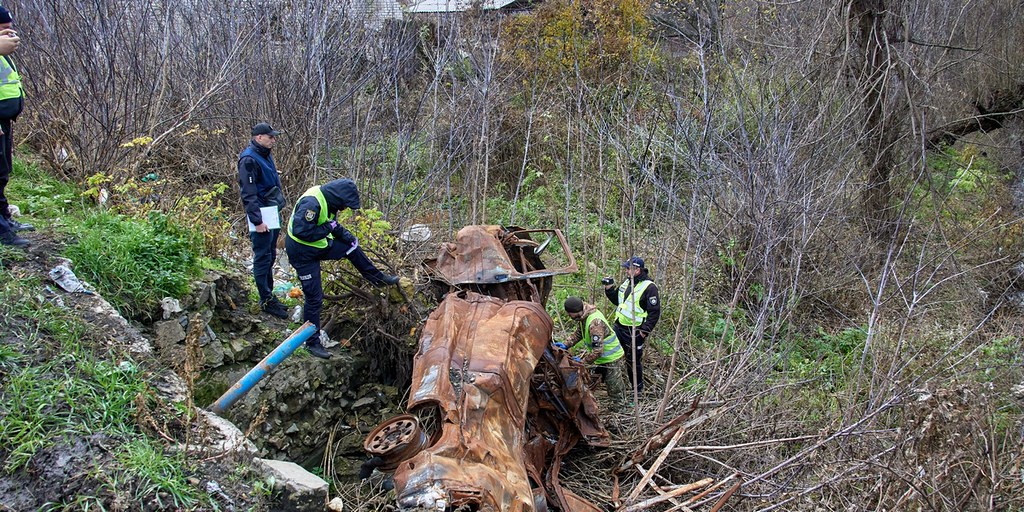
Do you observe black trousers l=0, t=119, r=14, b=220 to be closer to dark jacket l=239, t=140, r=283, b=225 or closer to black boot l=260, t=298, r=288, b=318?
dark jacket l=239, t=140, r=283, b=225

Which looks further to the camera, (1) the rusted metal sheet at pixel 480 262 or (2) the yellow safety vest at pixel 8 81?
(1) the rusted metal sheet at pixel 480 262

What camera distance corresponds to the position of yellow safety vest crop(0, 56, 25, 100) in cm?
444

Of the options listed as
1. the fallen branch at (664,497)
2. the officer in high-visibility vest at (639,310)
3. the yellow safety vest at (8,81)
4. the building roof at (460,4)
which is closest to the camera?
the fallen branch at (664,497)

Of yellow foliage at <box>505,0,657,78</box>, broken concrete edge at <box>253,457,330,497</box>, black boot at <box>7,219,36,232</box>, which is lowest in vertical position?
broken concrete edge at <box>253,457,330,497</box>

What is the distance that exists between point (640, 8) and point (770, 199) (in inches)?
242

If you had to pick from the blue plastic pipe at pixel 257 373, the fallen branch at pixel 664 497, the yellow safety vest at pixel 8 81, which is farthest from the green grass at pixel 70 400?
the fallen branch at pixel 664 497

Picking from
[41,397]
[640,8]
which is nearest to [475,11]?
[640,8]

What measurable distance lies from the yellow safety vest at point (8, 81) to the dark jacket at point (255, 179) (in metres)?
1.55

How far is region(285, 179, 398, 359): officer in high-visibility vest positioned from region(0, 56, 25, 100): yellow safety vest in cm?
208

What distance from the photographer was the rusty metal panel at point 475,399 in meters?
2.70

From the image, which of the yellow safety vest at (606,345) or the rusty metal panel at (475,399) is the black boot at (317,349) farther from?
the yellow safety vest at (606,345)

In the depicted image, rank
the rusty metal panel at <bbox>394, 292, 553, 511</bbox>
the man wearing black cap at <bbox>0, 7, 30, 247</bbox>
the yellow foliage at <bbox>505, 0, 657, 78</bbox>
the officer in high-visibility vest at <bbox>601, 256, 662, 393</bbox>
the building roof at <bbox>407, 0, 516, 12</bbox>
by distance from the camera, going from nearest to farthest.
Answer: the rusty metal panel at <bbox>394, 292, 553, 511</bbox>, the man wearing black cap at <bbox>0, 7, 30, 247</bbox>, the officer in high-visibility vest at <bbox>601, 256, 662, 393</bbox>, the building roof at <bbox>407, 0, 516, 12</bbox>, the yellow foliage at <bbox>505, 0, 657, 78</bbox>

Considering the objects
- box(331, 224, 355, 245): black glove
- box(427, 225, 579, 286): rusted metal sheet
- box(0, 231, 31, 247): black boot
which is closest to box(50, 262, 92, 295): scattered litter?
box(0, 231, 31, 247): black boot

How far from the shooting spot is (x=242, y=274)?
5.82 metres
